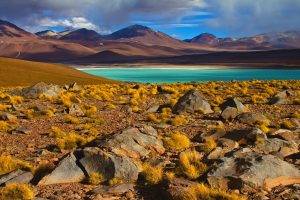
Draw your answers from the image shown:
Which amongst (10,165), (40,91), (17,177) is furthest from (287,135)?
(40,91)

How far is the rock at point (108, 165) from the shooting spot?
1111 centimetres

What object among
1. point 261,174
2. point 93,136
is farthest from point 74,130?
point 261,174

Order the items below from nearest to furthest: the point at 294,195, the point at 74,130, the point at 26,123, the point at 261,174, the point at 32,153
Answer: the point at 294,195
the point at 261,174
the point at 32,153
the point at 74,130
the point at 26,123

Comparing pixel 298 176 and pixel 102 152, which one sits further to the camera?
pixel 102 152

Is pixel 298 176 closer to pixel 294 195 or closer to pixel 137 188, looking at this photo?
pixel 294 195

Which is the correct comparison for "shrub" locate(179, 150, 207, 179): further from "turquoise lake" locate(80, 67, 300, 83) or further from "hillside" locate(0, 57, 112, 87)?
"turquoise lake" locate(80, 67, 300, 83)

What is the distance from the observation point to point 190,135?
56.1ft

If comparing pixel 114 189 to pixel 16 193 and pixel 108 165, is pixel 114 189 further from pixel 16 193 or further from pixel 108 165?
pixel 16 193

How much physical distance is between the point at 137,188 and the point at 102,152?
1.46 metres

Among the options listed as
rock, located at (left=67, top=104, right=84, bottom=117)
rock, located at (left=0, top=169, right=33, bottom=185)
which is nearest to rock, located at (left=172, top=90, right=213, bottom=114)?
rock, located at (left=67, top=104, right=84, bottom=117)

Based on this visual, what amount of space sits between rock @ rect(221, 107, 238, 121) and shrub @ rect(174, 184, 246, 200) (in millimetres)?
10534

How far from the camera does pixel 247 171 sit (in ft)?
34.4

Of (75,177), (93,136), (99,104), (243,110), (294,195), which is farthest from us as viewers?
(99,104)

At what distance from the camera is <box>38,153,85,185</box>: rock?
11.0 meters
